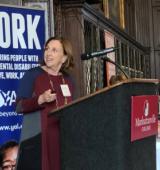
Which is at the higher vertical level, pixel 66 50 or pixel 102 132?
pixel 66 50

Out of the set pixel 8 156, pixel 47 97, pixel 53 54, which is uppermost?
pixel 53 54

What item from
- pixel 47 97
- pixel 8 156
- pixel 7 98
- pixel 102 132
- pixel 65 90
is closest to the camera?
pixel 102 132

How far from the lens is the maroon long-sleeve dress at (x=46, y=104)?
Result: 2.42m

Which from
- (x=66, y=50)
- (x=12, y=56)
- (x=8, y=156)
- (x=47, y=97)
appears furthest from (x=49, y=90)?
(x=12, y=56)

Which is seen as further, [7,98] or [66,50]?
[7,98]

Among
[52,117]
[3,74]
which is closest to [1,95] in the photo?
[3,74]

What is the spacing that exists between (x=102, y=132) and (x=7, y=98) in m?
1.61

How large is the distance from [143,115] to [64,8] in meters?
2.44

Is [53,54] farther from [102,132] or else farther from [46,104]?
[102,132]

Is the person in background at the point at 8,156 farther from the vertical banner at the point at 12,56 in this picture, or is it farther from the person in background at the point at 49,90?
the person in background at the point at 49,90

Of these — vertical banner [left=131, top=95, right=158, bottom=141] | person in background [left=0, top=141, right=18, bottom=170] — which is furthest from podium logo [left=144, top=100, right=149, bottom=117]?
person in background [left=0, top=141, right=18, bottom=170]

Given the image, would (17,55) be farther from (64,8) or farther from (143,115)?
(143,115)

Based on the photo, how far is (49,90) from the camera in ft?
7.73

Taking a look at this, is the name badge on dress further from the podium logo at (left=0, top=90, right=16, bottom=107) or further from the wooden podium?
the podium logo at (left=0, top=90, right=16, bottom=107)
